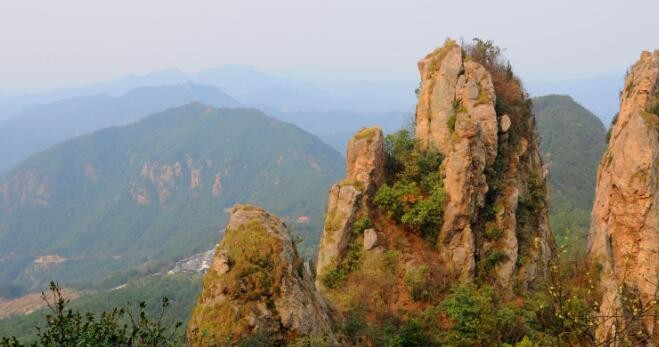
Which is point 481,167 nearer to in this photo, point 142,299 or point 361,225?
point 361,225

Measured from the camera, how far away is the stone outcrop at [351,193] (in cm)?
2077

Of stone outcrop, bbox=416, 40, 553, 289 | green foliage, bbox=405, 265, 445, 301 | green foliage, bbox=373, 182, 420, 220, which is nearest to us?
green foliage, bbox=405, 265, 445, 301

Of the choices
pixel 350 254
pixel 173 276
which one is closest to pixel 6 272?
pixel 173 276

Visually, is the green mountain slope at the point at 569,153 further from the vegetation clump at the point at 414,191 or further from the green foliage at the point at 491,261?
the vegetation clump at the point at 414,191

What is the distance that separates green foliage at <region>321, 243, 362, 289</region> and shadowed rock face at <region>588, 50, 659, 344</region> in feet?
32.7

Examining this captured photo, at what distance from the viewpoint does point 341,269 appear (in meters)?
20.5

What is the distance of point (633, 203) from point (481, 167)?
660cm

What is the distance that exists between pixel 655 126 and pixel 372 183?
41.1 feet

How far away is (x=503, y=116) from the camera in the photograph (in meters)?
23.1

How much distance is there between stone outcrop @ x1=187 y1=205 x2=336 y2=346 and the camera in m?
12.4

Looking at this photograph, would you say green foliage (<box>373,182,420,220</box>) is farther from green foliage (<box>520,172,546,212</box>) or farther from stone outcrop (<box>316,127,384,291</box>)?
green foliage (<box>520,172,546,212</box>)

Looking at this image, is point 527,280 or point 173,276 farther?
point 173,276

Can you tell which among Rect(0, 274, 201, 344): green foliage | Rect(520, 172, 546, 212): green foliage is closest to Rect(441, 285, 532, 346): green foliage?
Rect(520, 172, 546, 212): green foliage

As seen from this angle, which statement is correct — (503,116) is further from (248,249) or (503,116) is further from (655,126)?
(248,249)
